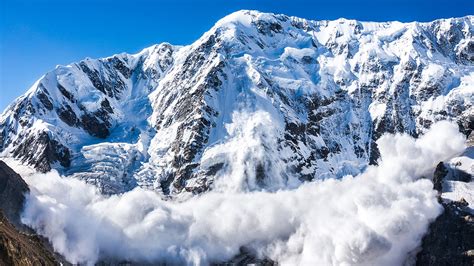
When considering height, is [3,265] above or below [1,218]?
below

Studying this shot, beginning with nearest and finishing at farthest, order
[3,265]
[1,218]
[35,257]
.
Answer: [3,265]
[35,257]
[1,218]

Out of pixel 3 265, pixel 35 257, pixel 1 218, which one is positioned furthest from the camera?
pixel 1 218

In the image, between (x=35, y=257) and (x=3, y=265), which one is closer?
(x=3, y=265)

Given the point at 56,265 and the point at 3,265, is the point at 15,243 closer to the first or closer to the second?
the point at 3,265

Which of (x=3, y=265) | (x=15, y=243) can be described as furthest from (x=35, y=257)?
(x=3, y=265)

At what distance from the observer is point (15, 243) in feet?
374

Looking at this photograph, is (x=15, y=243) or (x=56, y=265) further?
(x=56, y=265)

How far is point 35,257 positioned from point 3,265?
2654cm

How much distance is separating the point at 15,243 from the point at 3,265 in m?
15.9

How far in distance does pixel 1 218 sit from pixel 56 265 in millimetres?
13778

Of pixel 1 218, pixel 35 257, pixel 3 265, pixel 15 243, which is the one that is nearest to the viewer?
pixel 3 265

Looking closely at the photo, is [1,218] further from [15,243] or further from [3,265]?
[3,265]

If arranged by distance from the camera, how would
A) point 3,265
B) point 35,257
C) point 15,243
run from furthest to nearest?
1. point 35,257
2. point 15,243
3. point 3,265

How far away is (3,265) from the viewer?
9838 centimetres
